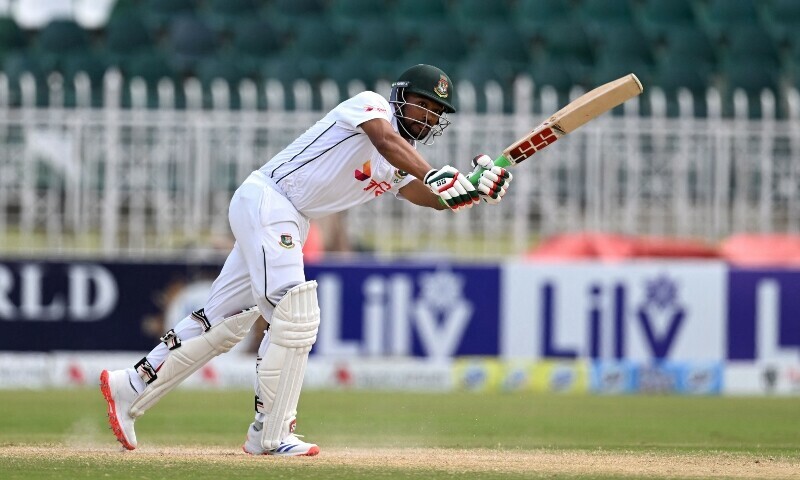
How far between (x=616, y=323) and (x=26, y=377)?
4957 mm

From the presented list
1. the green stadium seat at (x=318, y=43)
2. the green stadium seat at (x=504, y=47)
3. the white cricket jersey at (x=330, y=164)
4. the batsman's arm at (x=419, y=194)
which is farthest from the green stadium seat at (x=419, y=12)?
the white cricket jersey at (x=330, y=164)

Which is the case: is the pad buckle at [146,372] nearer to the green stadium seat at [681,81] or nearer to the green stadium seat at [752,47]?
the green stadium seat at [681,81]

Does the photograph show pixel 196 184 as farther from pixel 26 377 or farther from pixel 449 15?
pixel 449 15

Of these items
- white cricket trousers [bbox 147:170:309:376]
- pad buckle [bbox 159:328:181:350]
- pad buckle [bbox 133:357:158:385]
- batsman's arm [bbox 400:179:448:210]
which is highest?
batsman's arm [bbox 400:179:448:210]

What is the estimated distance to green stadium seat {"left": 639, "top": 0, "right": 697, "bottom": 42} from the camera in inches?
627

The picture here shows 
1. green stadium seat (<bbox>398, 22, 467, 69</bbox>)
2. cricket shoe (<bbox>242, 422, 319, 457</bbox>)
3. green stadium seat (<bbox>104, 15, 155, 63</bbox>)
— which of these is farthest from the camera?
green stadium seat (<bbox>398, 22, 467, 69</bbox>)

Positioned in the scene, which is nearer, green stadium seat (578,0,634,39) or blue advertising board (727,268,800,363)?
blue advertising board (727,268,800,363)

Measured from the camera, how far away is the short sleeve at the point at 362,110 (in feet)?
19.0

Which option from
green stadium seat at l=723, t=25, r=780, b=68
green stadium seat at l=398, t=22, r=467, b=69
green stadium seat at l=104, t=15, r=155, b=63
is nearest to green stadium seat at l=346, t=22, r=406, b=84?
green stadium seat at l=398, t=22, r=467, b=69

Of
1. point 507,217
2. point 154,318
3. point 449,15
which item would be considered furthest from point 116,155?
point 449,15

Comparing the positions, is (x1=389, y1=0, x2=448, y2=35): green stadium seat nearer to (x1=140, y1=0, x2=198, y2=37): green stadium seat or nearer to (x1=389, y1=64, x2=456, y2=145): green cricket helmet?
(x1=140, y1=0, x2=198, y2=37): green stadium seat

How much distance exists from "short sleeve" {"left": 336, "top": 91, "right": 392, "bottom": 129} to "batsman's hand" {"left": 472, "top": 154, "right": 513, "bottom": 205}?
47 centimetres

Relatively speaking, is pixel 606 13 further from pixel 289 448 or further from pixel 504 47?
pixel 289 448

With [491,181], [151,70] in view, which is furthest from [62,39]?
[491,181]
